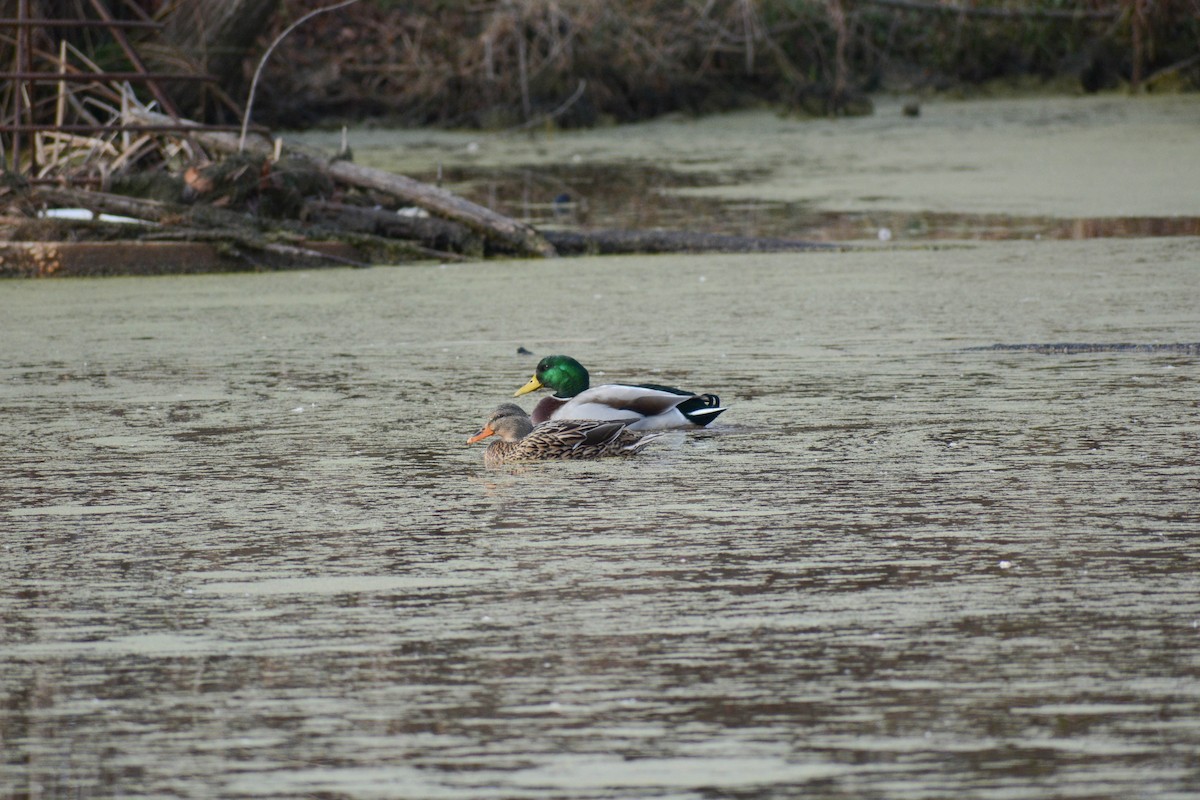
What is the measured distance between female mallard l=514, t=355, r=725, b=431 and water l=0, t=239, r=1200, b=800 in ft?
0.23

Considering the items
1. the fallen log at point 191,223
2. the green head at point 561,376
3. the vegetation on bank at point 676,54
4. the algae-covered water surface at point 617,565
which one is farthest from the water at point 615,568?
the vegetation on bank at point 676,54

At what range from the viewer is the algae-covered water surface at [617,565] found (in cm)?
274

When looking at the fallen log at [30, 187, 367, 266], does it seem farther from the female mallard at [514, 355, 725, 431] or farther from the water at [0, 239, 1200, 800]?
the female mallard at [514, 355, 725, 431]

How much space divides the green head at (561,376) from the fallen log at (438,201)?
3984mm

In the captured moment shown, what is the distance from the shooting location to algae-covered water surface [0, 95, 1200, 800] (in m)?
2.74

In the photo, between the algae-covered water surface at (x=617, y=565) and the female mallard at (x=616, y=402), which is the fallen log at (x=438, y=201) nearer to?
the algae-covered water surface at (x=617, y=565)

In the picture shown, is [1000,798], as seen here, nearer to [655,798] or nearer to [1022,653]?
[655,798]

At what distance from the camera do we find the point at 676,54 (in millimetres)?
18438

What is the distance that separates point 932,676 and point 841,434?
2.10m

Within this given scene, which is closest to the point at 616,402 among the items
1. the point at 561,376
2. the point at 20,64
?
the point at 561,376

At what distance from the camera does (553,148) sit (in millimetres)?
16469

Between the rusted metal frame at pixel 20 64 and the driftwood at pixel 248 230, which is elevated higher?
the rusted metal frame at pixel 20 64

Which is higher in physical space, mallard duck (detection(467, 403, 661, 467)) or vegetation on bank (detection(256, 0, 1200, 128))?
vegetation on bank (detection(256, 0, 1200, 128))

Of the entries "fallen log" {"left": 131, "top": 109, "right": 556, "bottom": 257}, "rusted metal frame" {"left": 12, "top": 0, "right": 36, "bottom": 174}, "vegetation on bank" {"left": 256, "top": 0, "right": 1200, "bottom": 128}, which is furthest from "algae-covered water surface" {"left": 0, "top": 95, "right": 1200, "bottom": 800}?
"vegetation on bank" {"left": 256, "top": 0, "right": 1200, "bottom": 128}
